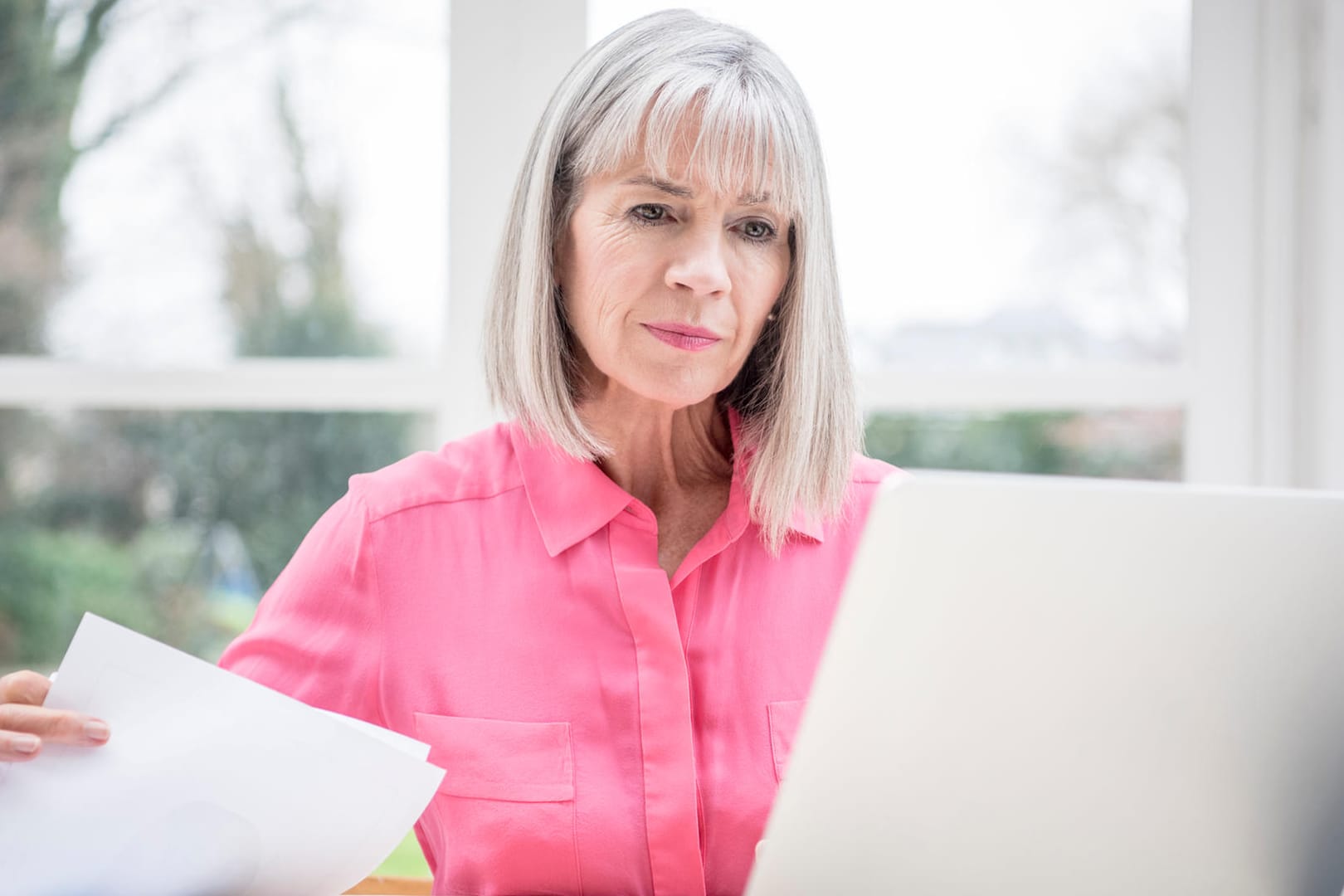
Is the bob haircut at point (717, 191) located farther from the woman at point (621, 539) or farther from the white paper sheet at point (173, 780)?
the white paper sheet at point (173, 780)

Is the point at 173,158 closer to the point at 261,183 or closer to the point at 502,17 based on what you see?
the point at 261,183

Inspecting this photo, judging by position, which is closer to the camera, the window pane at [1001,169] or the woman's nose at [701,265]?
the woman's nose at [701,265]

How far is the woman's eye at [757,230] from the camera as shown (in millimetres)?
1273

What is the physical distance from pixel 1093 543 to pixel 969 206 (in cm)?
149

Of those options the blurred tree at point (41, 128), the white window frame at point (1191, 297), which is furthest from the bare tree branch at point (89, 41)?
the white window frame at point (1191, 297)

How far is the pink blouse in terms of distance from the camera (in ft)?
3.75

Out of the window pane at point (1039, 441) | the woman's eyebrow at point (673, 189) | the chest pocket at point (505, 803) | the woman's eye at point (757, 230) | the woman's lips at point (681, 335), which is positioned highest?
the woman's eyebrow at point (673, 189)

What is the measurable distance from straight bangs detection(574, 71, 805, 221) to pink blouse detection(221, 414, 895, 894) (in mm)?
361

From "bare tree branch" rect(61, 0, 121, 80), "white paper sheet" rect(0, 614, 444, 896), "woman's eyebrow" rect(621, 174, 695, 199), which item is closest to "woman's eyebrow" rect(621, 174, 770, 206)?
"woman's eyebrow" rect(621, 174, 695, 199)

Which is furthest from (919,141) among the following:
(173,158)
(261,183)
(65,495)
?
(65,495)

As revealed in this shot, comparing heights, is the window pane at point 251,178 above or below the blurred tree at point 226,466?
above

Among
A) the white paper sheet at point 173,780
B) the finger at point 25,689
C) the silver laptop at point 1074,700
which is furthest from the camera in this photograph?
the finger at point 25,689

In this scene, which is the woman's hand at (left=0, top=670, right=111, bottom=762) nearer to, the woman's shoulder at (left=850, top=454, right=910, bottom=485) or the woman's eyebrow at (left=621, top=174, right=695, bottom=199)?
the woman's eyebrow at (left=621, top=174, right=695, bottom=199)

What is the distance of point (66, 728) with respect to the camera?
0.77 meters
